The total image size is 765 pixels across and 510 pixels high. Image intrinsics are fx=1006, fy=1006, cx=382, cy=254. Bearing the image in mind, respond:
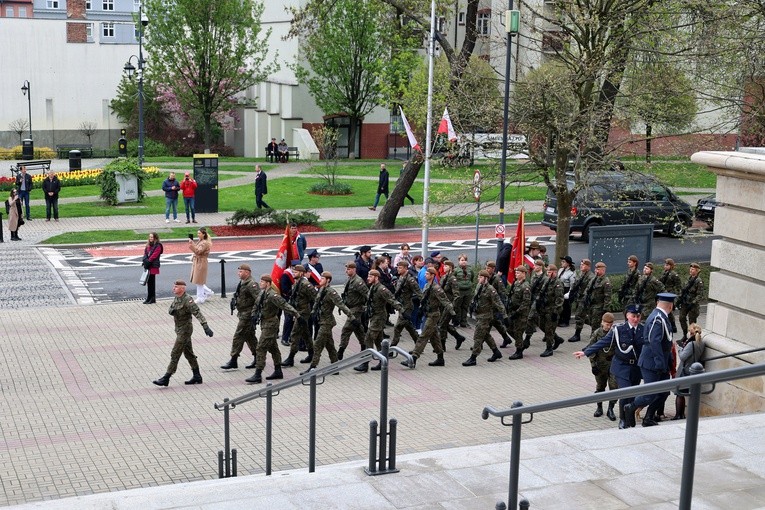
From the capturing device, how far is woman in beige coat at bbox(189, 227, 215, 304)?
68.7ft

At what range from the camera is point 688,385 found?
596 centimetres

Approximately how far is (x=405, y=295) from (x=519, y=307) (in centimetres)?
198

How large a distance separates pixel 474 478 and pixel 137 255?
19.8 metres

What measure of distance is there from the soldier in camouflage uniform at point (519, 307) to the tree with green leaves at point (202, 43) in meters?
37.3

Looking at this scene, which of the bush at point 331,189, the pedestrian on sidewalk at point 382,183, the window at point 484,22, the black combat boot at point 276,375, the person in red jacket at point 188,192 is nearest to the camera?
the black combat boot at point 276,375

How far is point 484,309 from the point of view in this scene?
16.8 meters

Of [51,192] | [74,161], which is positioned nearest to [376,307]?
[51,192]

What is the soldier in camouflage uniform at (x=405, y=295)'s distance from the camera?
1697cm

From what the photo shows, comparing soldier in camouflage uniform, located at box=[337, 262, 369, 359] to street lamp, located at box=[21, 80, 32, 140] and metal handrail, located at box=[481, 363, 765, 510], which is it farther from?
street lamp, located at box=[21, 80, 32, 140]

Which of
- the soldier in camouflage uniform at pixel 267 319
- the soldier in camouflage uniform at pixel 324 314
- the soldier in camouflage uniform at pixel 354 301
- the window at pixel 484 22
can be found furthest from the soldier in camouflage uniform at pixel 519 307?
the window at pixel 484 22

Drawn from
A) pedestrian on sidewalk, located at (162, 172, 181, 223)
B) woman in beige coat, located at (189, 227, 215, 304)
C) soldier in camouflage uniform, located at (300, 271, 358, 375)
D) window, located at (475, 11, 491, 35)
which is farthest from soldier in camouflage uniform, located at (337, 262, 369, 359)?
window, located at (475, 11, 491, 35)

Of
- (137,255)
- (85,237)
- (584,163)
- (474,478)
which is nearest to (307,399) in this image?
(474,478)

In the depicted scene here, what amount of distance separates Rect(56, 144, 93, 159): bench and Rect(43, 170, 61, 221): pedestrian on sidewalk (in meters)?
27.7

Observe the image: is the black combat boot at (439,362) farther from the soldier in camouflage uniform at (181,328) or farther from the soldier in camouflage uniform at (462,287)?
the soldier in camouflage uniform at (181,328)
